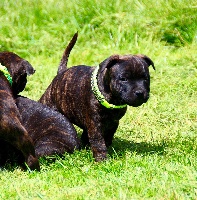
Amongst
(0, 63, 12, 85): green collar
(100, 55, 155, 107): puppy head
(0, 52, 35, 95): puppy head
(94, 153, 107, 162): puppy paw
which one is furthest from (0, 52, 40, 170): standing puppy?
(100, 55, 155, 107): puppy head

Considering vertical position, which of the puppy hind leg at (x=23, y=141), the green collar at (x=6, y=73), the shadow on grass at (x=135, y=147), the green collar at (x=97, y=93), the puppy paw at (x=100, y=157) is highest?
the green collar at (x=6, y=73)

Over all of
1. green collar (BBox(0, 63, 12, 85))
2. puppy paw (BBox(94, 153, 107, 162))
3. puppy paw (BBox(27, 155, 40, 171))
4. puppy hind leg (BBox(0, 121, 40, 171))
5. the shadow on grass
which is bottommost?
the shadow on grass

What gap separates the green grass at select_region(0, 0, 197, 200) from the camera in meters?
4.87

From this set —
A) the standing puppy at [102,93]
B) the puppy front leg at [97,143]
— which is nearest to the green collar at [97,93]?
the standing puppy at [102,93]

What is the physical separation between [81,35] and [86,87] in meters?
5.20

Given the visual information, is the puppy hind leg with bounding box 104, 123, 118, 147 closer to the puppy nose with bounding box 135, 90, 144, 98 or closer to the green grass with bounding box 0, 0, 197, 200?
the green grass with bounding box 0, 0, 197, 200

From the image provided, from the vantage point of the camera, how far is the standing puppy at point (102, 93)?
19.1 ft

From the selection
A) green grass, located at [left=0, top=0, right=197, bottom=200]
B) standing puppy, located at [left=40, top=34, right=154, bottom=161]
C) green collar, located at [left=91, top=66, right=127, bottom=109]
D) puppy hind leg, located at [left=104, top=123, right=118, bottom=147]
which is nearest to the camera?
green grass, located at [left=0, top=0, right=197, bottom=200]

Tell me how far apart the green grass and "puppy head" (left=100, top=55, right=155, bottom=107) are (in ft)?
1.99

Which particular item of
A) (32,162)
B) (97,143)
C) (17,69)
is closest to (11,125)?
(32,162)

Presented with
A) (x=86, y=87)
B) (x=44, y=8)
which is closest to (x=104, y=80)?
(x=86, y=87)

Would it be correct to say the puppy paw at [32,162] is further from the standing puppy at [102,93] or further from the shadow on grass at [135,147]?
the shadow on grass at [135,147]

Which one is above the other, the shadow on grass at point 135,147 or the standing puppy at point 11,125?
the standing puppy at point 11,125

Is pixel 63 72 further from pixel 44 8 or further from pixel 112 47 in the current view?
pixel 44 8
